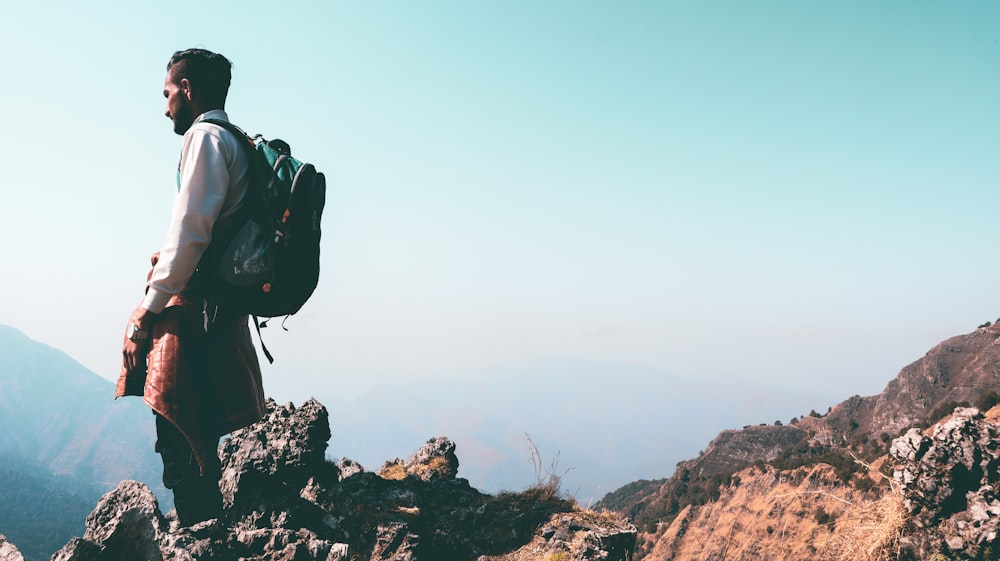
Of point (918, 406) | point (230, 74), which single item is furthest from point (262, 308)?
point (918, 406)

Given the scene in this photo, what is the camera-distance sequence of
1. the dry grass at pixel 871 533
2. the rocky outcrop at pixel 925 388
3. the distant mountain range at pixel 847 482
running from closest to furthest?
1. the dry grass at pixel 871 533
2. the distant mountain range at pixel 847 482
3. the rocky outcrop at pixel 925 388

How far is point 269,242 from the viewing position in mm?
3561

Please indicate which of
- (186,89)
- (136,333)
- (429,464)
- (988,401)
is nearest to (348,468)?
(429,464)

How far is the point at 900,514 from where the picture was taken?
10148 mm

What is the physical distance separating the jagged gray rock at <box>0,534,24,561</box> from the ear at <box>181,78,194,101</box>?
12.2ft

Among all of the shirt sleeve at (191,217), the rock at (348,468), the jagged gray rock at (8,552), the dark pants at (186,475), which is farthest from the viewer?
the rock at (348,468)

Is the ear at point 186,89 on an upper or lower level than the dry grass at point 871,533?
upper

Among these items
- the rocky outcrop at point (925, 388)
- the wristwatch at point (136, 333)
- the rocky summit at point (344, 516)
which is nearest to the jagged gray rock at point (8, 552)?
the rocky summit at point (344, 516)

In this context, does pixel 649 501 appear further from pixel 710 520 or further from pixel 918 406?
pixel 918 406

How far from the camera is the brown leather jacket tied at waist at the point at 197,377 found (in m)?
3.45

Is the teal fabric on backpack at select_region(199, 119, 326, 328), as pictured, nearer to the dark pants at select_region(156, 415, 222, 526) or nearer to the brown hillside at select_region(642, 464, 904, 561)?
the dark pants at select_region(156, 415, 222, 526)

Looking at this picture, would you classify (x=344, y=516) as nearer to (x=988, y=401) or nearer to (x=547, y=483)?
(x=547, y=483)

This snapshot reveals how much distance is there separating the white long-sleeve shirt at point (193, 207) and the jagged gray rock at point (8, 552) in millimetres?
2691

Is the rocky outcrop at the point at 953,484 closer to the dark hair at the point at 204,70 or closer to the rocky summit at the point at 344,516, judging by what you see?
the rocky summit at the point at 344,516
